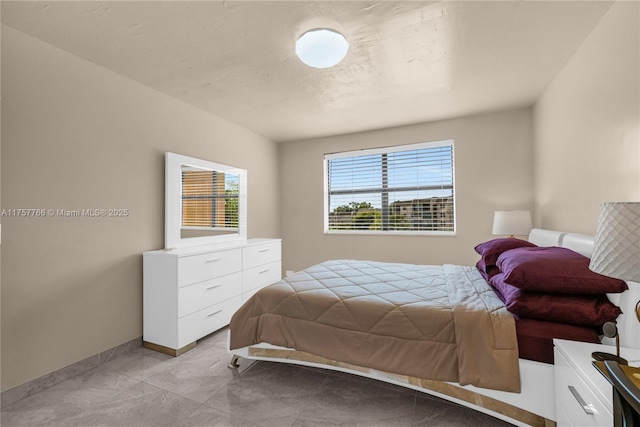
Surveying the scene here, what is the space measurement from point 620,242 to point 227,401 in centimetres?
211

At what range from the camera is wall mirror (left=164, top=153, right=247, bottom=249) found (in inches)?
113

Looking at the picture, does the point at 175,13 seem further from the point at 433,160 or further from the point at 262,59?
the point at 433,160

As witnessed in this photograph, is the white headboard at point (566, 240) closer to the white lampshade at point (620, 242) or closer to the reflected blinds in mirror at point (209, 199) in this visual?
the white lampshade at point (620, 242)

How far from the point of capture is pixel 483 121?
3.52 metres

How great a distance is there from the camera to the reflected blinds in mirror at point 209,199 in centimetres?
304

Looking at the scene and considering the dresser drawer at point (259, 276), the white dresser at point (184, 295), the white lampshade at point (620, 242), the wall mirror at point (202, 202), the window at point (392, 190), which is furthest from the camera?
the window at point (392, 190)

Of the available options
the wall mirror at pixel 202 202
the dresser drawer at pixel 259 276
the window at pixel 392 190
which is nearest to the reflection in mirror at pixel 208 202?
the wall mirror at pixel 202 202

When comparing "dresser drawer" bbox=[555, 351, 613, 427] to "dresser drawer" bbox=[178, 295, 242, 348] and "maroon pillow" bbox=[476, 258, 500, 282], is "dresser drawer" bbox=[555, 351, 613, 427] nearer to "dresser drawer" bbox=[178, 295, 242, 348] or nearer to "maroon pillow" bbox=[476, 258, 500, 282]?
"maroon pillow" bbox=[476, 258, 500, 282]

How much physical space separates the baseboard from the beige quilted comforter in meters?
1.13

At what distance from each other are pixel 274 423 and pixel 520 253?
176 cm

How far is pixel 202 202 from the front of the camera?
3.21 metres

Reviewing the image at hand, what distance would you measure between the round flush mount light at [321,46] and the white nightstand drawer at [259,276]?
228 cm

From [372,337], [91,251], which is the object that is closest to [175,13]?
[91,251]

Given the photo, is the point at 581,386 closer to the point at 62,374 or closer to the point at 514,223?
the point at 514,223
